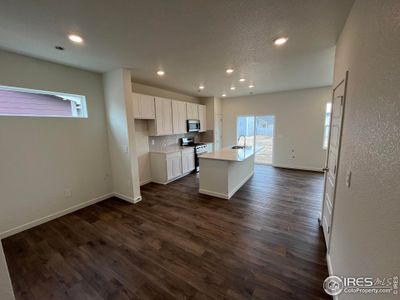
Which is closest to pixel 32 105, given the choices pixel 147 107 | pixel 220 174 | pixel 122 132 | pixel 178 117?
pixel 122 132

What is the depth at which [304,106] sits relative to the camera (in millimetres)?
5602

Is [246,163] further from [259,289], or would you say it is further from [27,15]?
[27,15]

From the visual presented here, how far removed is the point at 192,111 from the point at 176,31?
392 centimetres

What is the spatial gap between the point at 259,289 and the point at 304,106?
5.62 m

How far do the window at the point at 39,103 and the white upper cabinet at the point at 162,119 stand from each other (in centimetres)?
161

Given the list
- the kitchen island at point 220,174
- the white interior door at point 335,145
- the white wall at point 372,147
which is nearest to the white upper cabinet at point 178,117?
the kitchen island at point 220,174

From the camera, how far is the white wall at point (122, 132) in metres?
3.34

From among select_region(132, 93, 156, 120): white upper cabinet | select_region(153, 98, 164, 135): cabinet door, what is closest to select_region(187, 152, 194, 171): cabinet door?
select_region(153, 98, 164, 135): cabinet door

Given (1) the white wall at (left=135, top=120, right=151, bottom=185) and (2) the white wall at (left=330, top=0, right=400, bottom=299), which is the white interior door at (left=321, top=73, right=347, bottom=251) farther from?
(1) the white wall at (left=135, top=120, right=151, bottom=185)

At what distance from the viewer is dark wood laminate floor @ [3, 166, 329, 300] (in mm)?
1734

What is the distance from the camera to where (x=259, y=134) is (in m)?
6.64

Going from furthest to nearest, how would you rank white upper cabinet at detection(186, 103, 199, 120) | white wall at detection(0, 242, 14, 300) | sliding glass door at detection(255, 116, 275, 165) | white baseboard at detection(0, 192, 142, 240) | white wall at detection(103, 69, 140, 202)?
sliding glass door at detection(255, 116, 275, 165), white upper cabinet at detection(186, 103, 199, 120), white wall at detection(103, 69, 140, 202), white baseboard at detection(0, 192, 142, 240), white wall at detection(0, 242, 14, 300)

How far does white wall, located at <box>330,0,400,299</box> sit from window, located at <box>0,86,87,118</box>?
13.5 ft

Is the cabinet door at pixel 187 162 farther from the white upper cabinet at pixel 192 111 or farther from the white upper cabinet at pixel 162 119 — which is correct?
the white upper cabinet at pixel 192 111
